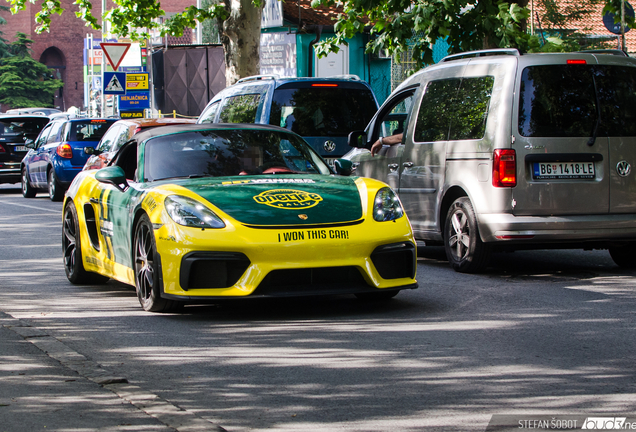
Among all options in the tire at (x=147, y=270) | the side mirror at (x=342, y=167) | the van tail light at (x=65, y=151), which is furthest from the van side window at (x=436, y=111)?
the van tail light at (x=65, y=151)

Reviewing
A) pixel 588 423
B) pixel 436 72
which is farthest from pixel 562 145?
pixel 588 423

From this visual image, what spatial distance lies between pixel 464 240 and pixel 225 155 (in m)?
2.63

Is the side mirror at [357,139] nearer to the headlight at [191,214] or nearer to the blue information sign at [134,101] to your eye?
the headlight at [191,214]

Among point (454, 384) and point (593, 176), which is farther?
point (593, 176)

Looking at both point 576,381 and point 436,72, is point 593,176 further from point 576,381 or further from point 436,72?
point 576,381

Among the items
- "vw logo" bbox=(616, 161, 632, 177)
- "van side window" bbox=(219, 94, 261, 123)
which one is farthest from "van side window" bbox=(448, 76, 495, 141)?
"van side window" bbox=(219, 94, 261, 123)

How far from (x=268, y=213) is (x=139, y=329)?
3.76ft

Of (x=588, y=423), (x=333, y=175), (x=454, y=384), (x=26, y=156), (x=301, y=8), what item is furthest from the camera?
(x=301, y=8)

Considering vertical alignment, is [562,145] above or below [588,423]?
above

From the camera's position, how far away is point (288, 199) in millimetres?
7074

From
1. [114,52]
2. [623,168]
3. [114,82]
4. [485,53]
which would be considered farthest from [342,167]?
[114,82]

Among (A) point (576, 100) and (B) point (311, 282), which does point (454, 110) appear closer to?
(A) point (576, 100)

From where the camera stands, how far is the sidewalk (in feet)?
14.4

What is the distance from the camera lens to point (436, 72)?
10188mm
